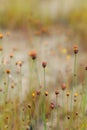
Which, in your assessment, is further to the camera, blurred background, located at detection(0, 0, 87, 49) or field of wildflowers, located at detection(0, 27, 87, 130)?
blurred background, located at detection(0, 0, 87, 49)

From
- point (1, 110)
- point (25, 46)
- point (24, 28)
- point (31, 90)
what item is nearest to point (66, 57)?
point (25, 46)

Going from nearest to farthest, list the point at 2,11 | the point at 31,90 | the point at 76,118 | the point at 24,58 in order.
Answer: the point at 76,118 < the point at 31,90 < the point at 24,58 < the point at 2,11

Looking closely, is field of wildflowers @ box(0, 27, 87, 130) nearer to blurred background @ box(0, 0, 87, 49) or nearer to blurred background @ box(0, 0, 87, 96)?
blurred background @ box(0, 0, 87, 96)

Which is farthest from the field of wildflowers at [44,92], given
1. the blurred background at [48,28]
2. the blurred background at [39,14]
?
the blurred background at [39,14]

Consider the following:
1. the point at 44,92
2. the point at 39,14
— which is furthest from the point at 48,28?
the point at 44,92

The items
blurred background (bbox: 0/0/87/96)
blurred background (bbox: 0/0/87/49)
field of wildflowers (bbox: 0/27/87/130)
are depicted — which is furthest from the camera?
blurred background (bbox: 0/0/87/49)

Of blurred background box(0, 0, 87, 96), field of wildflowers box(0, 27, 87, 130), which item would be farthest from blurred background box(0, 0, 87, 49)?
field of wildflowers box(0, 27, 87, 130)

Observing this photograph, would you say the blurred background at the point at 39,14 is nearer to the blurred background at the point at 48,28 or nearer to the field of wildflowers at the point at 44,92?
the blurred background at the point at 48,28

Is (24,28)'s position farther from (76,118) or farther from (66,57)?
(76,118)
